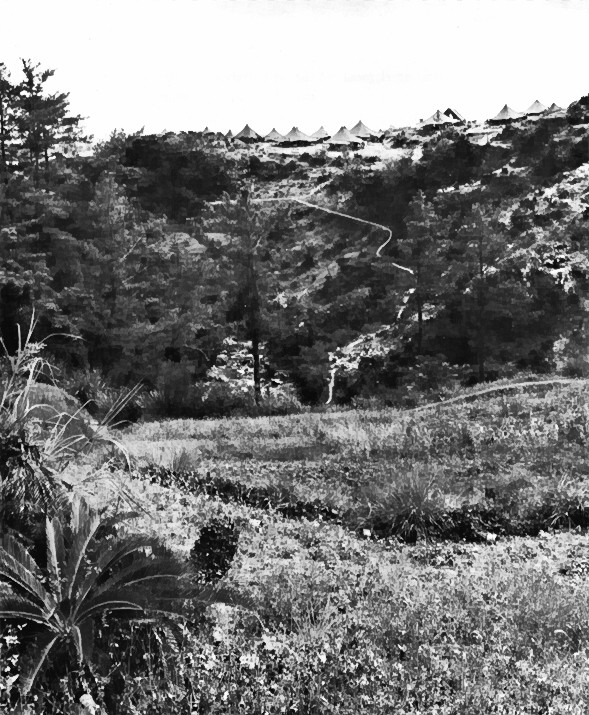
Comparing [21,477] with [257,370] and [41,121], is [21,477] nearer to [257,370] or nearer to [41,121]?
[41,121]

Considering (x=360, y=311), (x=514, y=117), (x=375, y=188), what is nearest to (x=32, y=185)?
(x=360, y=311)

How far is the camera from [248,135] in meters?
10.9

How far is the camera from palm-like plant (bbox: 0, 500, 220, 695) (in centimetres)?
321

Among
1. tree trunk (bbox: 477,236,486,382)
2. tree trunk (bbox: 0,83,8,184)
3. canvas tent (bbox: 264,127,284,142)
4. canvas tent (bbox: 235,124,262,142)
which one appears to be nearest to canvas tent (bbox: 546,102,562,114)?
tree trunk (bbox: 477,236,486,382)

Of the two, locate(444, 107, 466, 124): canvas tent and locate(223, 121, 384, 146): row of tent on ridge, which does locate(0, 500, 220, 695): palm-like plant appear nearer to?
locate(223, 121, 384, 146): row of tent on ridge

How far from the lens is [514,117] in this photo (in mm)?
11969

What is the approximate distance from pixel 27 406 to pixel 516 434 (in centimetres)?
737

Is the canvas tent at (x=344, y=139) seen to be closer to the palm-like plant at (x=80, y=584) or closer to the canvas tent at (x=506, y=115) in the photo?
the canvas tent at (x=506, y=115)

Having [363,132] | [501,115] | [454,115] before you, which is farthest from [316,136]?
[501,115]

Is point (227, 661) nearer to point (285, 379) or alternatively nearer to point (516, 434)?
point (516, 434)

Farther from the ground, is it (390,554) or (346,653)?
(346,653)

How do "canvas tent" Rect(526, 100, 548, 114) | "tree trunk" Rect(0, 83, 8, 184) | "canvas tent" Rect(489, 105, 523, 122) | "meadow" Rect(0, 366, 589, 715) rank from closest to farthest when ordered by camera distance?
"meadow" Rect(0, 366, 589, 715)
"tree trunk" Rect(0, 83, 8, 184)
"canvas tent" Rect(526, 100, 548, 114)
"canvas tent" Rect(489, 105, 523, 122)

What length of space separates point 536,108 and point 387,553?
748 centimetres

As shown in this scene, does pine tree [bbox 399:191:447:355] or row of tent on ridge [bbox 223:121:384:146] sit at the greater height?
row of tent on ridge [bbox 223:121:384:146]
